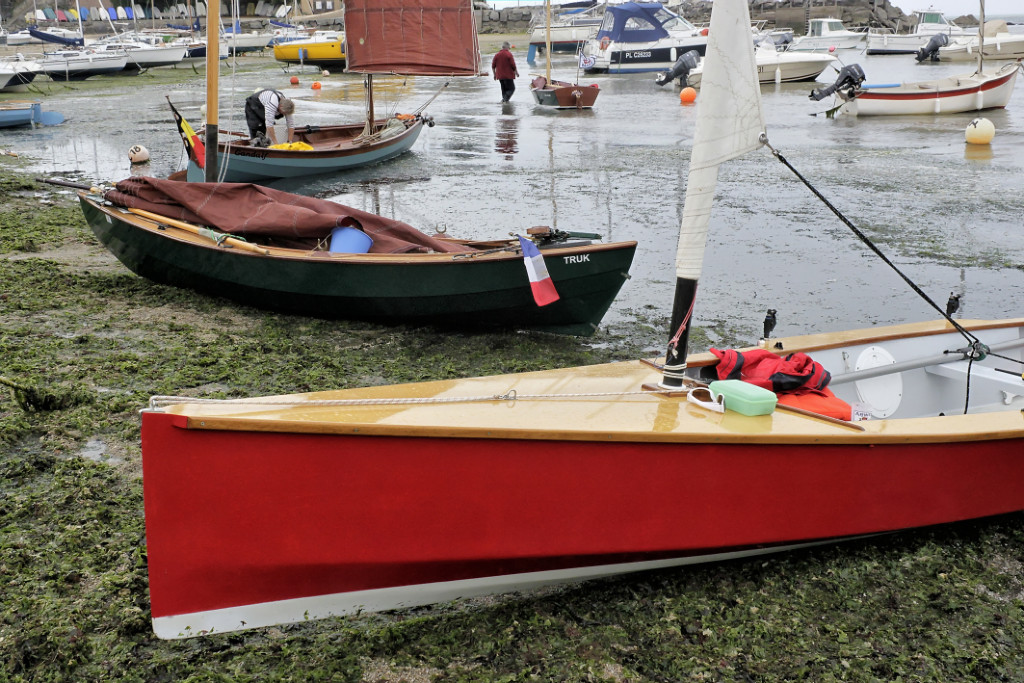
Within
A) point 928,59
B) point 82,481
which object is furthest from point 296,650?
point 928,59

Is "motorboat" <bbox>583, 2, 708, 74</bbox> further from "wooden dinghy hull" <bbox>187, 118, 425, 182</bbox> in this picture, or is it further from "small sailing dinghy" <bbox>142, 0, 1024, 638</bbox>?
"small sailing dinghy" <bbox>142, 0, 1024, 638</bbox>

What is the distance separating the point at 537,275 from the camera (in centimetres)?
661

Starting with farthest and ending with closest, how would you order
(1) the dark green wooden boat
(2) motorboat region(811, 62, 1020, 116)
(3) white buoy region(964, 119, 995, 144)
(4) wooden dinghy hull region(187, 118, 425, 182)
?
1. (2) motorboat region(811, 62, 1020, 116)
2. (3) white buoy region(964, 119, 995, 144)
3. (4) wooden dinghy hull region(187, 118, 425, 182)
4. (1) the dark green wooden boat

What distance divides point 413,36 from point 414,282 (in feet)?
26.6

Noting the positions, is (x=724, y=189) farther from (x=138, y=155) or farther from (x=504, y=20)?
(x=504, y=20)

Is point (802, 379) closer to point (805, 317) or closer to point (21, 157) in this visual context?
point (805, 317)

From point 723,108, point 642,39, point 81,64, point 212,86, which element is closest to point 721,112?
point 723,108

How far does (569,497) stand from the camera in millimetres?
3602

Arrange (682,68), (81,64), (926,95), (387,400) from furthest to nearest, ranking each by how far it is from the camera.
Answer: (81,64)
(682,68)
(926,95)
(387,400)

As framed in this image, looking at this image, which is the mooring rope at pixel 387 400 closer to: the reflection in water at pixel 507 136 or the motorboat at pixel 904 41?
the reflection in water at pixel 507 136

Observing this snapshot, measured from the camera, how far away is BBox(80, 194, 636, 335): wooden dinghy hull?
22.8 ft

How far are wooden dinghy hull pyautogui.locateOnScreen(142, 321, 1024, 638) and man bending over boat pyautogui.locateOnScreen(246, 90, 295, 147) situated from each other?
1194 cm

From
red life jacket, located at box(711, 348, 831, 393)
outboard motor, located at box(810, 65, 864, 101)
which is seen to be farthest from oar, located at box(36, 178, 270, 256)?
outboard motor, located at box(810, 65, 864, 101)

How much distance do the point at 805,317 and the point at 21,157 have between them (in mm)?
15549
